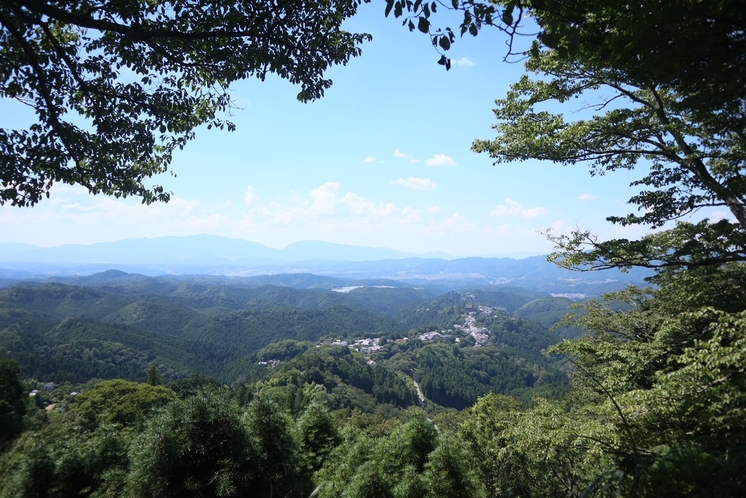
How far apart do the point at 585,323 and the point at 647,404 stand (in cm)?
994

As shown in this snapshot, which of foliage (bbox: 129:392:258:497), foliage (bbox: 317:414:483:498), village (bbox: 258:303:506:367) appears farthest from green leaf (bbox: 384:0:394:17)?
village (bbox: 258:303:506:367)

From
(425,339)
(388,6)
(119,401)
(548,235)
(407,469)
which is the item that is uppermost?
(388,6)

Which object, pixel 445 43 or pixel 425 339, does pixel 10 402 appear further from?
pixel 425 339

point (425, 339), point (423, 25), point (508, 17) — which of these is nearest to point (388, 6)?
point (423, 25)

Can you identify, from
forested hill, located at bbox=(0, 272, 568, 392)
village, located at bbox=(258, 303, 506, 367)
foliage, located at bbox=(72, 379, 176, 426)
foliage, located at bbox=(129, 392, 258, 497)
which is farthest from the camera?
village, located at bbox=(258, 303, 506, 367)

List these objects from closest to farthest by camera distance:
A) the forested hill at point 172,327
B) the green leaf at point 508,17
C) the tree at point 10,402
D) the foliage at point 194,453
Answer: the green leaf at point 508,17 < the foliage at point 194,453 < the tree at point 10,402 < the forested hill at point 172,327

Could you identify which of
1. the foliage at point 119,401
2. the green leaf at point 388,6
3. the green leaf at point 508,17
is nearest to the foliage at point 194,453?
the green leaf at point 388,6

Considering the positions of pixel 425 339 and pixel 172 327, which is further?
pixel 172 327

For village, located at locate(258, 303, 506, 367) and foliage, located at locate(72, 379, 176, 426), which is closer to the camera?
foliage, located at locate(72, 379, 176, 426)

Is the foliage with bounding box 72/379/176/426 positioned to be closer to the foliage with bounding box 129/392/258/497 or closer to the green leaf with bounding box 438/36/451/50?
the foliage with bounding box 129/392/258/497

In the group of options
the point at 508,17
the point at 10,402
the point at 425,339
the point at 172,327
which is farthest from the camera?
the point at 172,327

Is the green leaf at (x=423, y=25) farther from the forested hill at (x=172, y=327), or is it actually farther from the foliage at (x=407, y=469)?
the forested hill at (x=172, y=327)

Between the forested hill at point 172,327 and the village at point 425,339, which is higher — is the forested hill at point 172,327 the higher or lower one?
the higher one

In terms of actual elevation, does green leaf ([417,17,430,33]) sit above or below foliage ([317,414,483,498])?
above
